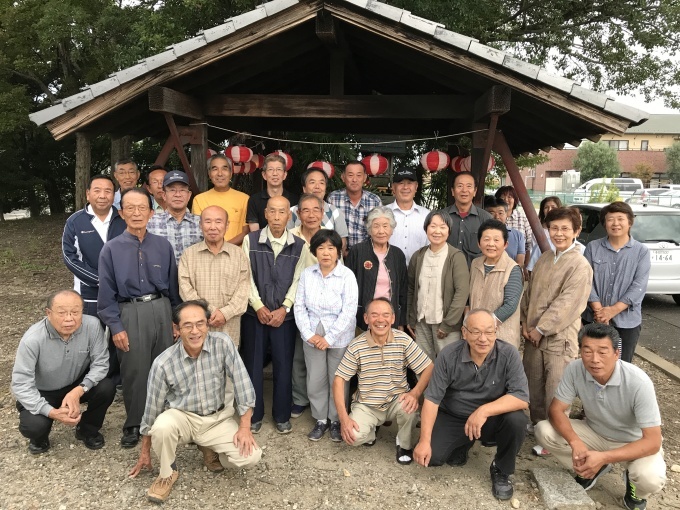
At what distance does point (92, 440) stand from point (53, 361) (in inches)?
27.8

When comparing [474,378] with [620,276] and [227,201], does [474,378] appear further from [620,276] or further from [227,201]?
[227,201]

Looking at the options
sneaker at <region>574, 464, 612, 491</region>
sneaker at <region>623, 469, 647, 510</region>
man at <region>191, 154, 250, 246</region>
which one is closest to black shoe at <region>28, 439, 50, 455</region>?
man at <region>191, 154, 250, 246</region>

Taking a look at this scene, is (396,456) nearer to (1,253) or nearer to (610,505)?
(610,505)

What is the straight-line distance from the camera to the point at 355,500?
3250 millimetres

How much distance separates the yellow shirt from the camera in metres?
4.73

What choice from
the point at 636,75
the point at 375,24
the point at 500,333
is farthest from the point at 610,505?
the point at 636,75

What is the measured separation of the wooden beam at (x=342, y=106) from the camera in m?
5.52

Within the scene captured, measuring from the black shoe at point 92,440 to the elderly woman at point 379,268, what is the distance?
2225mm

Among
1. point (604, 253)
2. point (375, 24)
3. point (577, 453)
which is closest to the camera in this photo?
point (577, 453)

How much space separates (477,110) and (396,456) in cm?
347

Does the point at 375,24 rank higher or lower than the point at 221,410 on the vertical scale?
higher

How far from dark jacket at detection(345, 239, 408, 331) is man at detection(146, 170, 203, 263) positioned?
4.47 feet

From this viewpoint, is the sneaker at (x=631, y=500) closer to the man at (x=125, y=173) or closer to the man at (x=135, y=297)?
the man at (x=135, y=297)

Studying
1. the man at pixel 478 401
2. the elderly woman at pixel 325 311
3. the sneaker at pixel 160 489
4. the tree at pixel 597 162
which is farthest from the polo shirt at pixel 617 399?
the tree at pixel 597 162
